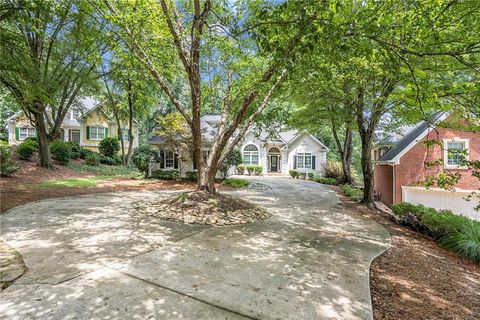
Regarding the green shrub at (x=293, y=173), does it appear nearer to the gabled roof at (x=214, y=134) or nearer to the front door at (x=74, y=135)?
the gabled roof at (x=214, y=134)

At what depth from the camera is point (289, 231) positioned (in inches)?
238

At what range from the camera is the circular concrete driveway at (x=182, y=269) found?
8.85 ft

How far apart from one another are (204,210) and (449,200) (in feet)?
28.9

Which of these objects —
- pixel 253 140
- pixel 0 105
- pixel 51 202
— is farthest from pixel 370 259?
pixel 0 105

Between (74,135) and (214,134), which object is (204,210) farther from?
(74,135)

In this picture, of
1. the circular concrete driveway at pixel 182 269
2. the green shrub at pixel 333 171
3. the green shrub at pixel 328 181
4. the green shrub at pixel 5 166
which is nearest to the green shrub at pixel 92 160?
the green shrub at pixel 5 166

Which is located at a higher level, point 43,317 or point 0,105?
point 0,105

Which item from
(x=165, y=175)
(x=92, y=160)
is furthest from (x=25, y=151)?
(x=165, y=175)

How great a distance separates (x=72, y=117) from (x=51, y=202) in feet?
82.0

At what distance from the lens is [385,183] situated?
582 inches

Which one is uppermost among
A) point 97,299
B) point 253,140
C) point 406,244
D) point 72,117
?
point 72,117

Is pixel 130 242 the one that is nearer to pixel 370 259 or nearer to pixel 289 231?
pixel 289 231

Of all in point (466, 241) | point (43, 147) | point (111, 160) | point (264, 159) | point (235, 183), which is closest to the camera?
point (466, 241)

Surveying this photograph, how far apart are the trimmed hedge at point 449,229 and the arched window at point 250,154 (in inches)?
684
